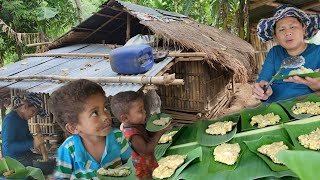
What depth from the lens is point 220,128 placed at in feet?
3.40

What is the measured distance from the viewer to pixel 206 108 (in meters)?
7.31

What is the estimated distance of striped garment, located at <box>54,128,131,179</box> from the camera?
1420mm

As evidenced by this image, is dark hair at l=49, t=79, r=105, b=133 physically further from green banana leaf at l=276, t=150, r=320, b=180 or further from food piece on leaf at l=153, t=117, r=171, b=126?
green banana leaf at l=276, t=150, r=320, b=180

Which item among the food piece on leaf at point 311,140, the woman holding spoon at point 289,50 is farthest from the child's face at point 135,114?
the food piece on leaf at point 311,140

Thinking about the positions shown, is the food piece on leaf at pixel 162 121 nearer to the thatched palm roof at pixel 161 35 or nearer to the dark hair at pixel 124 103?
the dark hair at pixel 124 103

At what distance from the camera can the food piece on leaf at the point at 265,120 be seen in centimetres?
104

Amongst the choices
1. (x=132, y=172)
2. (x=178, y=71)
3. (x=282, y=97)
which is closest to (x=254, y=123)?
(x=132, y=172)

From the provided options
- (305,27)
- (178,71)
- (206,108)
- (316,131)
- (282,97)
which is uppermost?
(305,27)

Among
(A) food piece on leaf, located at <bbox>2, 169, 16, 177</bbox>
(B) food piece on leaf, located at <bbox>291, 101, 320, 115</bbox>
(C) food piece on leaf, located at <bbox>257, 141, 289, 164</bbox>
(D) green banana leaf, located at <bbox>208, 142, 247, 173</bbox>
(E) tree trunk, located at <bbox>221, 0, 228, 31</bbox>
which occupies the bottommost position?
(A) food piece on leaf, located at <bbox>2, 169, 16, 177</bbox>

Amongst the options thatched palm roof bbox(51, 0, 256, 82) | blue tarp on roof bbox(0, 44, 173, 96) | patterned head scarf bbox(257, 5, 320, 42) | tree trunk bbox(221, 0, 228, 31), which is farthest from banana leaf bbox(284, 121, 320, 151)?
tree trunk bbox(221, 0, 228, 31)

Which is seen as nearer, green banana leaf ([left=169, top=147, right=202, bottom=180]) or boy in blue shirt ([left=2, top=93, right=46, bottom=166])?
green banana leaf ([left=169, top=147, right=202, bottom=180])

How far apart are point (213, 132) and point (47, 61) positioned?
5065mm

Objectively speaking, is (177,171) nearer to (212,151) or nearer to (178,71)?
(212,151)

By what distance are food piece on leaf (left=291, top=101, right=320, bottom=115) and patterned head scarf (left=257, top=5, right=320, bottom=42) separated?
43.6 inches
